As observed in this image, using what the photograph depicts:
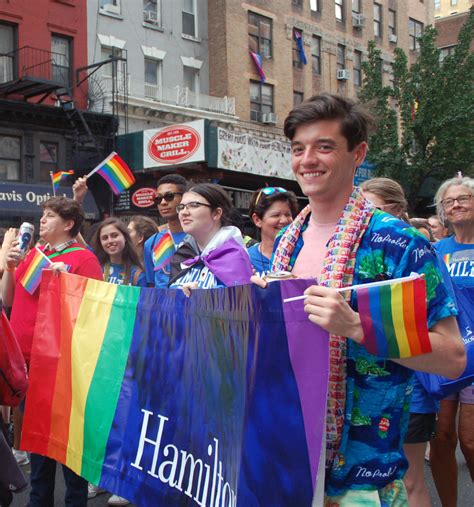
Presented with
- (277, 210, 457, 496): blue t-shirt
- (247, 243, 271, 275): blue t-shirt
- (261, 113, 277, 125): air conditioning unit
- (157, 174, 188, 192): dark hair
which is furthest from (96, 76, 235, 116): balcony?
(277, 210, 457, 496): blue t-shirt

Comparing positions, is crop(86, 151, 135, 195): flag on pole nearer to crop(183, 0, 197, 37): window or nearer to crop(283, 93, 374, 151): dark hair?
crop(283, 93, 374, 151): dark hair

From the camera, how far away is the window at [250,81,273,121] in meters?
26.9

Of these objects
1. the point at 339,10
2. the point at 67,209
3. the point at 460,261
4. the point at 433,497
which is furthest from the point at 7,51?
the point at 433,497

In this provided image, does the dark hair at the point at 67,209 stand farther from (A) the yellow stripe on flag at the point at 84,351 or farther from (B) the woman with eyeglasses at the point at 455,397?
(B) the woman with eyeglasses at the point at 455,397

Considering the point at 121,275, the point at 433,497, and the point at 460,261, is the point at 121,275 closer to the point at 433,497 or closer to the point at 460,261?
the point at 460,261

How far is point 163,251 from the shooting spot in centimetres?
546

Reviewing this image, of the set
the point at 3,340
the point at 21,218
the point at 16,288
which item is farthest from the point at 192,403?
the point at 21,218

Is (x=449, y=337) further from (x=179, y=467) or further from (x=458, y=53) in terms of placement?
(x=458, y=53)

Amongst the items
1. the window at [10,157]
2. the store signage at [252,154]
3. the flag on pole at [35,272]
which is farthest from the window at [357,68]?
the flag on pole at [35,272]

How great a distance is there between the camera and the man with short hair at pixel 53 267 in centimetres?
406

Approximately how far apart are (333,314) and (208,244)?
86.1 inches

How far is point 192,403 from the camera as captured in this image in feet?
9.25

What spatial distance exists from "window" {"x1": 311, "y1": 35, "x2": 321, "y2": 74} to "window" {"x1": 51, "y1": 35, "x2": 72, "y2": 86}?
1204cm

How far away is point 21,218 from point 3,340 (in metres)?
17.1
